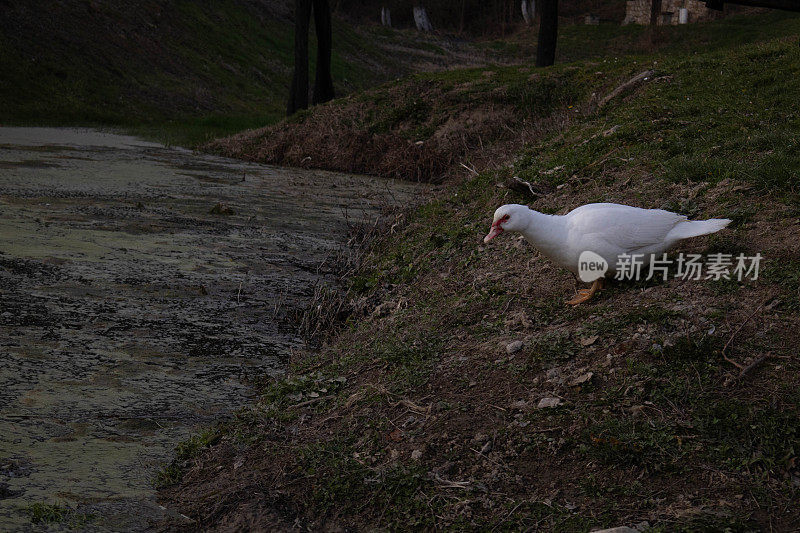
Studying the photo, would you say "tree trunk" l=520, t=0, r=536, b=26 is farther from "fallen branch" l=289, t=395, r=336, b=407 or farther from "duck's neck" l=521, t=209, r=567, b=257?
"fallen branch" l=289, t=395, r=336, b=407

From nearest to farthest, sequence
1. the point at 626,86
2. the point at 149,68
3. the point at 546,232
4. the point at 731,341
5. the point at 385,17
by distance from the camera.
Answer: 1. the point at 731,341
2. the point at 546,232
3. the point at 626,86
4. the point at 149,68
5. the point at 385,17

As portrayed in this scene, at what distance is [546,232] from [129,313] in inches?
128

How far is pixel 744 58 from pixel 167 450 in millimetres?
8911

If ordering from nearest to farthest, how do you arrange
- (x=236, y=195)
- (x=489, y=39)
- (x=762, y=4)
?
1. (x=762, y=4)
2. (x=236, y=195)
3. (x=489, y=39)


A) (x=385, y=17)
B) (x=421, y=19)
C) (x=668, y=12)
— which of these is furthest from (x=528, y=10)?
(x=668, y=12)

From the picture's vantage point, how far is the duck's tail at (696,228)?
181 inches

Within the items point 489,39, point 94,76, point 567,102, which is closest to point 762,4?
point 567,102

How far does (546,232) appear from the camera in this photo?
4.82m

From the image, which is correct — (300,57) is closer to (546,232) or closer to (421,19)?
(546,232)

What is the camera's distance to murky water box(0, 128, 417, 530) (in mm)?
4004

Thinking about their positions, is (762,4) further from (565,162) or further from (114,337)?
(114,337)

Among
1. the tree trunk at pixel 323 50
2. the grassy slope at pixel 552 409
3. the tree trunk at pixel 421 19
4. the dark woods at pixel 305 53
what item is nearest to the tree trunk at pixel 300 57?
the dark woods at pixel 305 53

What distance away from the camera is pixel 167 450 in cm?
420

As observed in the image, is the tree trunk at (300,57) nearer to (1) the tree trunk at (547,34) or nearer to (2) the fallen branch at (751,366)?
(1) the tree trunk at (547,34)
